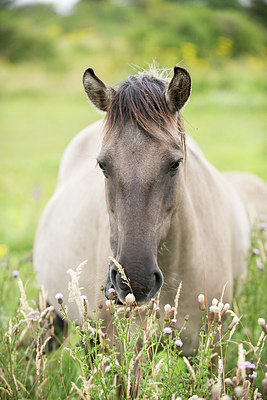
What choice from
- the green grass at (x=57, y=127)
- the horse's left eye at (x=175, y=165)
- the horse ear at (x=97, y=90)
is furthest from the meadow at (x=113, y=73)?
the horse's left eye at (x=175, y=165)

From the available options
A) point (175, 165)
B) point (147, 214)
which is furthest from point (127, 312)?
point (175, 165)

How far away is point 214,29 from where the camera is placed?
21969mm

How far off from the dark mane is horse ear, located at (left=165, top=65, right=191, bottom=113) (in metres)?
0.04

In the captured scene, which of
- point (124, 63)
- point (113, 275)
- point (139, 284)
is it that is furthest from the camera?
point (124, 63)

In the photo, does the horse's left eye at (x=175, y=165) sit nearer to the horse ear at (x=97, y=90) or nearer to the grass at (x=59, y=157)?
the horse ear at (x=97, y=90)

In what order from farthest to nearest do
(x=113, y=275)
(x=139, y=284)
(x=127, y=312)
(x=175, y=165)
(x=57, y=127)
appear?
(x=57, y=127) < (x=175, y=165) < (x=113, y=275) < (x=139, y=284) < (x=127, y=312)

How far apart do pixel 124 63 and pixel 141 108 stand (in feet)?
59.5

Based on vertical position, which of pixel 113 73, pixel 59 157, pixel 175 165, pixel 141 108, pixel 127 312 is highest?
pixel 113 73

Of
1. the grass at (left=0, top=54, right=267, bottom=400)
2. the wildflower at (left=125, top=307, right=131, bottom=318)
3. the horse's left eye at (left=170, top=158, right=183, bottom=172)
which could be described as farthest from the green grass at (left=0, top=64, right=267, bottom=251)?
the wildflower at (left=125, top=307, right=131, bottom=318)

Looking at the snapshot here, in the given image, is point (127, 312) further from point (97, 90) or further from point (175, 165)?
point (97, 90)

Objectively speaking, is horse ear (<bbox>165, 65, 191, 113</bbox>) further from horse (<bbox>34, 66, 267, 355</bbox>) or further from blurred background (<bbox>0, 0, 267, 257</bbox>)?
blurred background (<bbox>0, 0, 267, 257</bbox>)

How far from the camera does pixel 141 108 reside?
101 inches

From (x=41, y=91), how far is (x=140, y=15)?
276 inches

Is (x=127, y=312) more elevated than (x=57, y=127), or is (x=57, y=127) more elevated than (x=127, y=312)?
(x=57, y=127)
